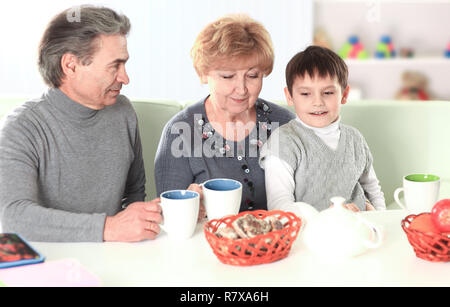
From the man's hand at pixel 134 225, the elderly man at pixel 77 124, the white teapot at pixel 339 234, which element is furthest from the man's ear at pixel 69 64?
the white teapot at pixel 339 234

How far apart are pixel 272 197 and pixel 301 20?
262 cm

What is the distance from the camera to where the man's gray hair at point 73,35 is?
64.0 inches

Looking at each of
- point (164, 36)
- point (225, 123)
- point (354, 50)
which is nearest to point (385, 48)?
point (354, 50)

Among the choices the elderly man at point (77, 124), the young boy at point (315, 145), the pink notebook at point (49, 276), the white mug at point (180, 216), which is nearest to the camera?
the pink notebook at point (49, 276)

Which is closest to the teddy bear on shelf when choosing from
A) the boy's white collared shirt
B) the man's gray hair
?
the boy's white collared shirt

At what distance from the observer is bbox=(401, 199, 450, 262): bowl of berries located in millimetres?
1074

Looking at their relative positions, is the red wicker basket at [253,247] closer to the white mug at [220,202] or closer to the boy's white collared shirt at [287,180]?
the white mug at [220,202]

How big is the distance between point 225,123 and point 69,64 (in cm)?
54

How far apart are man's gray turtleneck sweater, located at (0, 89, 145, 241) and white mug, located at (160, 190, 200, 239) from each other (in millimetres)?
146

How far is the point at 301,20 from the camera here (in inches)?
158

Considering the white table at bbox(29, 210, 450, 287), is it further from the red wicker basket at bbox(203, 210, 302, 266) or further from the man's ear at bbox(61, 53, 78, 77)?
the man's ear at bbox(61, 53, 78, 77)

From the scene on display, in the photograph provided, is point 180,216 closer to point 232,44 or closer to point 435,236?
point 435,236

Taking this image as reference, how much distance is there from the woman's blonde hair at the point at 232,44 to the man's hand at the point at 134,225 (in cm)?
70
